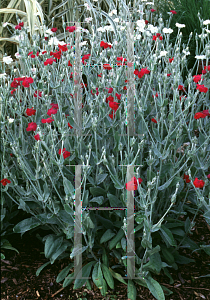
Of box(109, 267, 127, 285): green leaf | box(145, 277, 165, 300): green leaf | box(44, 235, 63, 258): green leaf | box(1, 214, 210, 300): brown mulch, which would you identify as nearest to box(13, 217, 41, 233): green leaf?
box(44, 235, 63, 258): green leaf

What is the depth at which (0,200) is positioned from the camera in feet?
5.82

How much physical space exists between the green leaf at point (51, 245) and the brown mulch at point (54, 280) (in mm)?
167

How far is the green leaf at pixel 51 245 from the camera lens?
1.67 m

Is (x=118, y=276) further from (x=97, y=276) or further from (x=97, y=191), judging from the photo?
(x=97, y=191)

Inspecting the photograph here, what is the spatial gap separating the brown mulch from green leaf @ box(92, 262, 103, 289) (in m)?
0.08

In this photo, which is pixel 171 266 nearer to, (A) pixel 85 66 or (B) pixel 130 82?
(B) pixel 130 82

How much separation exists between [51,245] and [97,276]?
0.91 feet

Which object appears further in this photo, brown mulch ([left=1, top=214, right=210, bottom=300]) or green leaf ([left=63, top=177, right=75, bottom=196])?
brown mulch ([left=1, top=214, right=210, bottom=300])

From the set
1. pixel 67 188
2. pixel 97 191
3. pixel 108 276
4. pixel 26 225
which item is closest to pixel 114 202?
pixel 97 191

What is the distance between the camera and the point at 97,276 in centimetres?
163

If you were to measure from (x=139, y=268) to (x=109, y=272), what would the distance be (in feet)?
0.49

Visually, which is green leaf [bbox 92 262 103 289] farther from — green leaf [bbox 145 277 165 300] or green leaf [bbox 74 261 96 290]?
green leaf [bbox 145 277 165 300]

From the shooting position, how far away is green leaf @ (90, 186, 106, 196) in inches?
65.7

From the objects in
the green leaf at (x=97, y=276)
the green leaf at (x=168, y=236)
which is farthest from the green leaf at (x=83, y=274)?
the green leaf at (x=168, y=236)
